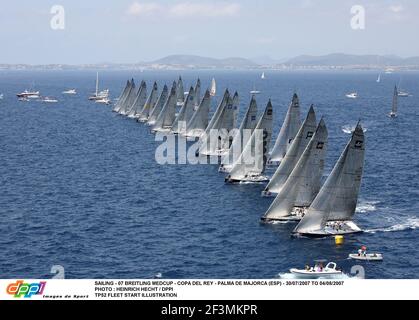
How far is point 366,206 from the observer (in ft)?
278

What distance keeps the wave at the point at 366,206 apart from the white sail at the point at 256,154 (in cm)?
1813

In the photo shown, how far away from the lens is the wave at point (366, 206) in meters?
82.4

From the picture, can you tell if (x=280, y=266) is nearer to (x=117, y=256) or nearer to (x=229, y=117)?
(x=117, y=256)

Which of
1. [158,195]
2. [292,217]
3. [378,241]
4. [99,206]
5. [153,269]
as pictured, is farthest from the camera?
[158,195]

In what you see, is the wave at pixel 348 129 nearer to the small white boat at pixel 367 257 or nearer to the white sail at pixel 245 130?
the white sail at pixel 245 130

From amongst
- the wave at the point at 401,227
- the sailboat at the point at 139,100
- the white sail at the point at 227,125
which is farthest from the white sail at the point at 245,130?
the sailboat at the point at 139,100

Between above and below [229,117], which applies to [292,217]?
below

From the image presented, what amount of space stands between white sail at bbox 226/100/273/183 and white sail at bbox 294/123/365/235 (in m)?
26.2

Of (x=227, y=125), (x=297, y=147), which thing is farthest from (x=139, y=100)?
(x=297, y=147)
